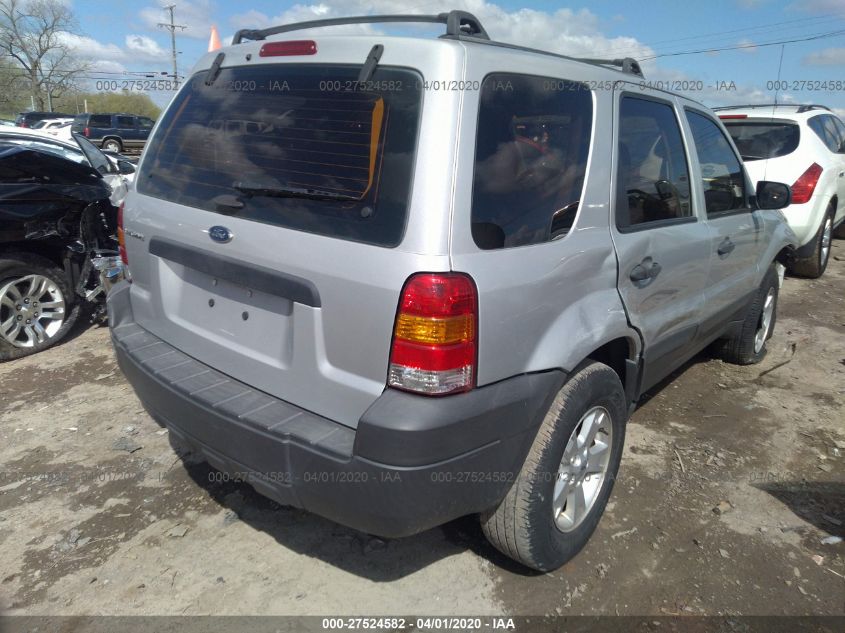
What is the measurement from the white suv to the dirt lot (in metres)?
3.45

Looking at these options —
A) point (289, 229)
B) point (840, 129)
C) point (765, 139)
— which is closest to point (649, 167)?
point (289, 229)

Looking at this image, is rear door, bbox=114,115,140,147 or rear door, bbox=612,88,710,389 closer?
rear door, bbox=612,88,710,389

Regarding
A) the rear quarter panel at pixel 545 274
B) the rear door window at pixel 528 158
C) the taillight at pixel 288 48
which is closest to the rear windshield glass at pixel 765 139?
the rear quarter panel at pixel 545 274

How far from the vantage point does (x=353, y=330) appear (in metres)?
1.92

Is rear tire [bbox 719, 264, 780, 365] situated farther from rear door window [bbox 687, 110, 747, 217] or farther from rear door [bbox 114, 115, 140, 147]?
rear door [bbox 114, 115, 140, 147]

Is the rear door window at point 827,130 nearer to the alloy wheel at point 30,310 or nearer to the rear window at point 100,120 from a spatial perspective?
the alloy wheel at point 30,310

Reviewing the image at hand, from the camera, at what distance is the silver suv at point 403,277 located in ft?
6.13

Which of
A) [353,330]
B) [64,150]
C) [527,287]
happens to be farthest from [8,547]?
[64,150]

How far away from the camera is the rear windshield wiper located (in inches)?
79.0

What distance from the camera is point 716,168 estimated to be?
3588 mm

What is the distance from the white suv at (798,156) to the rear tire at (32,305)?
252 inches

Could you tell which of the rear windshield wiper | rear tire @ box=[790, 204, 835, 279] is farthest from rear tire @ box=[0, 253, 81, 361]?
rear tire @ box=[790, 204, 835, 279]

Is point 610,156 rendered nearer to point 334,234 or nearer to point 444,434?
point 334,234

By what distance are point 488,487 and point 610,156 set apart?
138cm
